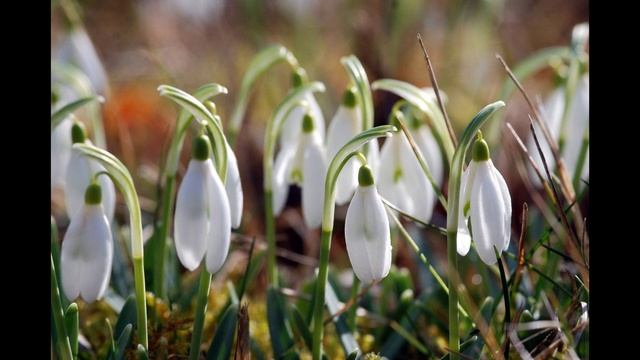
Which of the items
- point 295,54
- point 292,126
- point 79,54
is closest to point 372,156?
point 292,126

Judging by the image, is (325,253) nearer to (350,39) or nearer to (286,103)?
(286,103)

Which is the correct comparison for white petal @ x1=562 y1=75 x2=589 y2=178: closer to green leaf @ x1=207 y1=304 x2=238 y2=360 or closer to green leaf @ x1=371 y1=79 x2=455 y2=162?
green leaf @ x1=371 y1=79 x2=455 y2=162

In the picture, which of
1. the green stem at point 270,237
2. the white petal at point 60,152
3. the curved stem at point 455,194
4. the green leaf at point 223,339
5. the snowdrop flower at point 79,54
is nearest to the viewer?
the curved stem at point 455,194

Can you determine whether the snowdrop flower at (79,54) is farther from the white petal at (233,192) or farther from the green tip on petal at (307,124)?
the white petal at (233,192)

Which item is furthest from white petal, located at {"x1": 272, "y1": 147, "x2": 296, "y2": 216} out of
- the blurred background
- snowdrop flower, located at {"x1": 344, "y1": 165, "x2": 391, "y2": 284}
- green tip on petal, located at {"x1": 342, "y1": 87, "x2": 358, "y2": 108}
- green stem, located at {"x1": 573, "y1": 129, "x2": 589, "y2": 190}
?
the blurred background

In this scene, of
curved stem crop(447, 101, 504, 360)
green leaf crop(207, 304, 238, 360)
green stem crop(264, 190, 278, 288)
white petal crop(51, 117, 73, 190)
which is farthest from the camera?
white petal crop(51, 117, 73, 190)

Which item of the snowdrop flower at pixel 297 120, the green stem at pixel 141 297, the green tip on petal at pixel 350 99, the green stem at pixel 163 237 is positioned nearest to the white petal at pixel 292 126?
the snowdrop flower at pixel 297 120
